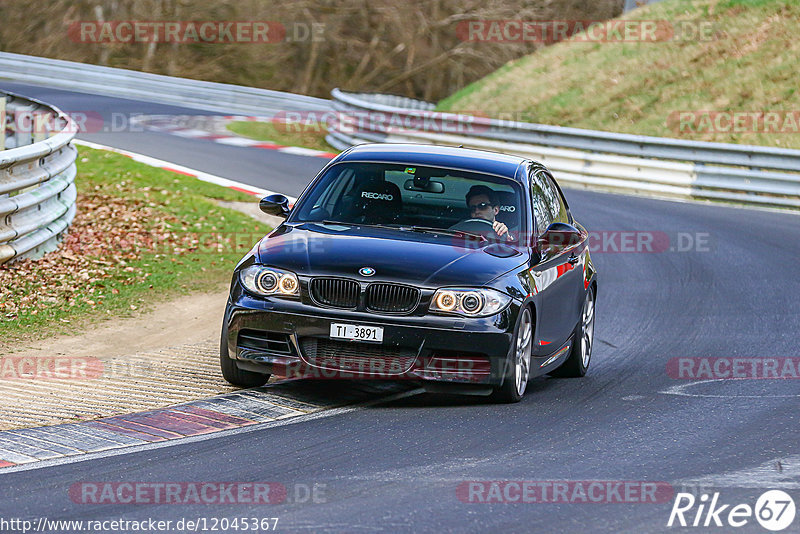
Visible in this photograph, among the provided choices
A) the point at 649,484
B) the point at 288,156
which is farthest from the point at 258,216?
the point at 649,484

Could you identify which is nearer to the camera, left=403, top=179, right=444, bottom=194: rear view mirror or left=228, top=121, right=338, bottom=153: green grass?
left=403, top=179, right=444, bottom=194: rear view mirror

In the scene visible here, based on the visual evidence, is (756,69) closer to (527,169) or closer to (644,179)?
(644,179)

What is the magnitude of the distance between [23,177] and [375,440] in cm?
669

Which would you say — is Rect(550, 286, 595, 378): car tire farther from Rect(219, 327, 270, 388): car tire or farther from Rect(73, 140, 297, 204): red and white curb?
Rect(73, 140, 297, 204): red and white curb

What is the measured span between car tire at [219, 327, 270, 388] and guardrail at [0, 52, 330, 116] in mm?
25064

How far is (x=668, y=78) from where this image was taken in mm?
32688

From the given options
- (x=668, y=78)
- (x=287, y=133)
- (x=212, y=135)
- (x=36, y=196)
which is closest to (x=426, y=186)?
(x=36, y=196)

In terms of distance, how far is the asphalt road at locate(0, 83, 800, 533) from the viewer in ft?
19.0

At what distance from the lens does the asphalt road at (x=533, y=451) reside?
19.0ft

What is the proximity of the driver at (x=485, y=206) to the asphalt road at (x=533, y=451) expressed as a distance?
3.93ft

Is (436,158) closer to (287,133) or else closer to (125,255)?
(125,255)

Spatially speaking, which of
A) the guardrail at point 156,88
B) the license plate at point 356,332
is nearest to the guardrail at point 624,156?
the guardrail at point 156,88

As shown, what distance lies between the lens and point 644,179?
24.1 m

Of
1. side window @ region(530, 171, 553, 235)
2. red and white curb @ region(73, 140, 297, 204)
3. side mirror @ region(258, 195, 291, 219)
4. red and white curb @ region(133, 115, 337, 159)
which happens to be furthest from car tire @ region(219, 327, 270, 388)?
red and white curb @ region(133, 115, 337, 159)
